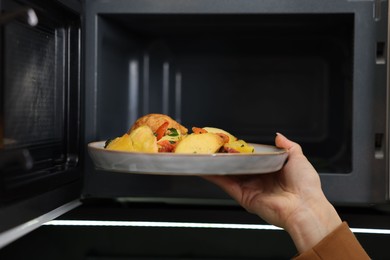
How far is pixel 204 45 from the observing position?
129 centimetres

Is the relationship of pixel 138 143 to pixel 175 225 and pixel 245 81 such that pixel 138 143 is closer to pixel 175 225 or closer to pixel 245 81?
pixel 175 225

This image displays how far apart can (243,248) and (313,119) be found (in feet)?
1.45

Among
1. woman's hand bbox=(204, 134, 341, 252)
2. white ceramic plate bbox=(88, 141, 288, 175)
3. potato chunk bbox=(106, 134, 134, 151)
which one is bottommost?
woman's hand bbox=(204, 134, 341, 252)

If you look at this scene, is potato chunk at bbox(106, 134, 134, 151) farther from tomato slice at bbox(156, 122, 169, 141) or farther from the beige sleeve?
the beige sleeve

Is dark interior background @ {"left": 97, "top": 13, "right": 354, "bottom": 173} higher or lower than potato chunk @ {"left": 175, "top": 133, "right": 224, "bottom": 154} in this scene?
higher

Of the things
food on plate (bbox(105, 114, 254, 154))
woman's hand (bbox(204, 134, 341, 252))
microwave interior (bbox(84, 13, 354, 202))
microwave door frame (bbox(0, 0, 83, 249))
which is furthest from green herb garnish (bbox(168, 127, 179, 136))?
microwave interior (bbox(84, 13, 354, 202))

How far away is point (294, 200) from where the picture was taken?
88 centimetres

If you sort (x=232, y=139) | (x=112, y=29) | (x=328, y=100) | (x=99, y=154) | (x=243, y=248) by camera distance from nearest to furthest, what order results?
(x=99, y=154)
(x=232, y=139)
(x=243, y=248)
(x=112, y=29)
(x=328, y=100)

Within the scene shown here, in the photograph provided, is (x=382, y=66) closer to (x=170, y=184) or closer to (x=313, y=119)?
(x=313, y=119)

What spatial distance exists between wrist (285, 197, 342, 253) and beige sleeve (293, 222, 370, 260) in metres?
0.02

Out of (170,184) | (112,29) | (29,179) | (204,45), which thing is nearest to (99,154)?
(29,179)

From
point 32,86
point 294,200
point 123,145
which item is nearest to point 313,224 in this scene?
point 294,200

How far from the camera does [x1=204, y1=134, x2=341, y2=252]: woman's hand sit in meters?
0.86

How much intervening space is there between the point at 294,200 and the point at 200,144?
0.24m
